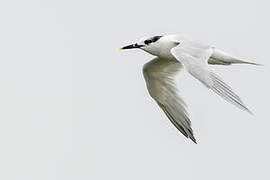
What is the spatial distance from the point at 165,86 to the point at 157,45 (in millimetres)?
1167

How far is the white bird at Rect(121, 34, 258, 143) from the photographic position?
34.0 ft

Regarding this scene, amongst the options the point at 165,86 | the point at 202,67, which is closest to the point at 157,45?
the point at 165,86

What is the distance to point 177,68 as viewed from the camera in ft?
45.3

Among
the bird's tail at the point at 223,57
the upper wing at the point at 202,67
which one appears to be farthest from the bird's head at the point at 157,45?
the bird's tail at the point at 223,57

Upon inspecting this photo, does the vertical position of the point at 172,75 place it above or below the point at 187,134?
above

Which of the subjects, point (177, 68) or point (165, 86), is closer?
point (165, 86)

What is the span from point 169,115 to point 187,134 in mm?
499

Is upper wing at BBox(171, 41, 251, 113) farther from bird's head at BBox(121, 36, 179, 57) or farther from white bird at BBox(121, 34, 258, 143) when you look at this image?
bird's head at BBox(121, 36, 179, 57)

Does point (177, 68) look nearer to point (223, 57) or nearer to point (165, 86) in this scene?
point (165, 86)

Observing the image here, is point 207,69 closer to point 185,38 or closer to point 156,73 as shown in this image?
point 185,38

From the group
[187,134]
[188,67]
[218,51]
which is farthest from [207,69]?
→ [187,134]

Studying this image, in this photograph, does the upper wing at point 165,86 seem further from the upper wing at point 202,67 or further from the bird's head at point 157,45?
the upper wing at point 202,67

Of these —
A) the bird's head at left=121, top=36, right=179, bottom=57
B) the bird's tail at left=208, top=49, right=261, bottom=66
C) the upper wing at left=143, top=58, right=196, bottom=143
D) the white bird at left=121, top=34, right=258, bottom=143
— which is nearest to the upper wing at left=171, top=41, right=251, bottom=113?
the white bird at left=121, top=34, right=258, bottom=143

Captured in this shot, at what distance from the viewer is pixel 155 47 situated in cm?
1277
